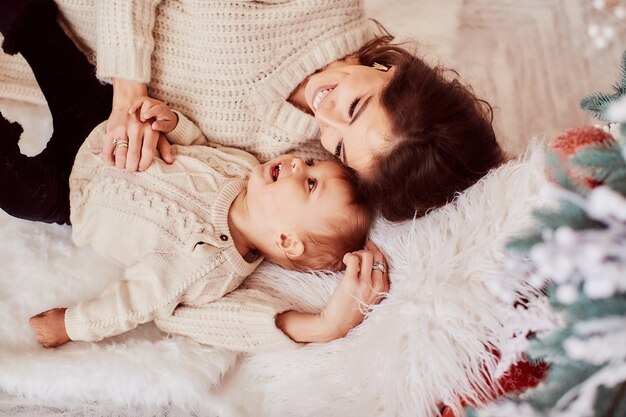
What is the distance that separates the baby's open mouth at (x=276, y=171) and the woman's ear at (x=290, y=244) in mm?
124

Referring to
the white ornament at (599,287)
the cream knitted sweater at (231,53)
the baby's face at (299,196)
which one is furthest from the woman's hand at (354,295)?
the white ornament at (599,287)

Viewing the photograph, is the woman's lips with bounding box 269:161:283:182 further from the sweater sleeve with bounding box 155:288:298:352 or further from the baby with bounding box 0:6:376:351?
the sweater sleeve with bounding box 155:288:298:352

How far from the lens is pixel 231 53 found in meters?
1.21

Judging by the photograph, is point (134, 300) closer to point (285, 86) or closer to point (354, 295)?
point (354, 295)

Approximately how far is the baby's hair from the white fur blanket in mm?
35

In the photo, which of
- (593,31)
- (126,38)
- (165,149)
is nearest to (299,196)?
(165,149)

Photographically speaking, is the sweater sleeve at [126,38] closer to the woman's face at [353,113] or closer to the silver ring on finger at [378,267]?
the woman's face at [353,113]

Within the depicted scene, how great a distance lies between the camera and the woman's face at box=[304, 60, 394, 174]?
1042mm

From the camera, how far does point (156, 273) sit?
1083 millimetres

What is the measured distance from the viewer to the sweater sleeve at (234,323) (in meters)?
1.08

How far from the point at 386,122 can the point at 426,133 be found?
8cm

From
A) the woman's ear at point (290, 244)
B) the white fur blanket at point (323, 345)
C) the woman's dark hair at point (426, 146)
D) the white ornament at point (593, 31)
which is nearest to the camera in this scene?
the white fur blanket at point (323, 345)

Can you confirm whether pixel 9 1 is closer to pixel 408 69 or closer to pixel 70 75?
pixel 70 75

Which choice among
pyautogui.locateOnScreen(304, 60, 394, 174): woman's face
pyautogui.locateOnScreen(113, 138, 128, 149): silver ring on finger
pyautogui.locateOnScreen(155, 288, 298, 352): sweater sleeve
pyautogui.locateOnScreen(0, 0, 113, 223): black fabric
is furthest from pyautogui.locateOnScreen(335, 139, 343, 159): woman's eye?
pyautogui.locateOnScreen(0, 0, 113, 223): black fabric
